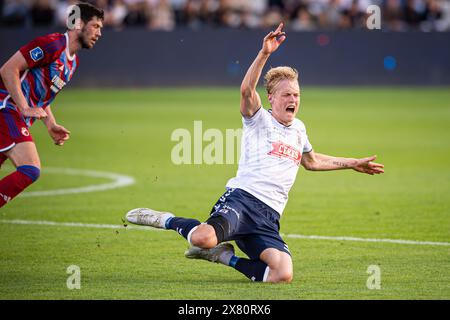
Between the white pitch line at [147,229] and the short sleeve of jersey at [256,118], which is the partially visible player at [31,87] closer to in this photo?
the short sleeve of jersey at [256,118]

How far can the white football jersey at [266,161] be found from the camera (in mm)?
Result: 8125

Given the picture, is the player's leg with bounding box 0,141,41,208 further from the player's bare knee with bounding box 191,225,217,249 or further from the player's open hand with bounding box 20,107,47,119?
the player's bare knee with bounding box 191,225,217,249

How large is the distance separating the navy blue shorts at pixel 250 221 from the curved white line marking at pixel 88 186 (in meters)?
5.29

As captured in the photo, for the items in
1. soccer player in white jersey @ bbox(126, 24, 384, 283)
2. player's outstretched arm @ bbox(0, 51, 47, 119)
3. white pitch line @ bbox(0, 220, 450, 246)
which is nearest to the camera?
soccer player in white jersey @ bbox(126, 24, 384, 283)

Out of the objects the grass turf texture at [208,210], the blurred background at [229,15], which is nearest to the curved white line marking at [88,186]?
the grass turf texture at [208,210]

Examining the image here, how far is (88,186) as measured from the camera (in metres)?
13.5

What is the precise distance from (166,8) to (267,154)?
21095mm

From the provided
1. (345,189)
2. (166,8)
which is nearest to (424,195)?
(345,189)

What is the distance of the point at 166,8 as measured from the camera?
28641mm

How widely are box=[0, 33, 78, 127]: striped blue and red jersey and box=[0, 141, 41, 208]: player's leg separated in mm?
377

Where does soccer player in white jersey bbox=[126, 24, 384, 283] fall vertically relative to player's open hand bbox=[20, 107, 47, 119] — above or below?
below

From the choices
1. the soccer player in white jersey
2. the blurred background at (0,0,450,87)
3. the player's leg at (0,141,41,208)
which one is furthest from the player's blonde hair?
the blurred background at (0,0,450,87)

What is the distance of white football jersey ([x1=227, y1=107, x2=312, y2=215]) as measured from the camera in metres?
8.12

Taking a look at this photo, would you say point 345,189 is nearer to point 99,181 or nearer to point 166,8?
point 99,181
